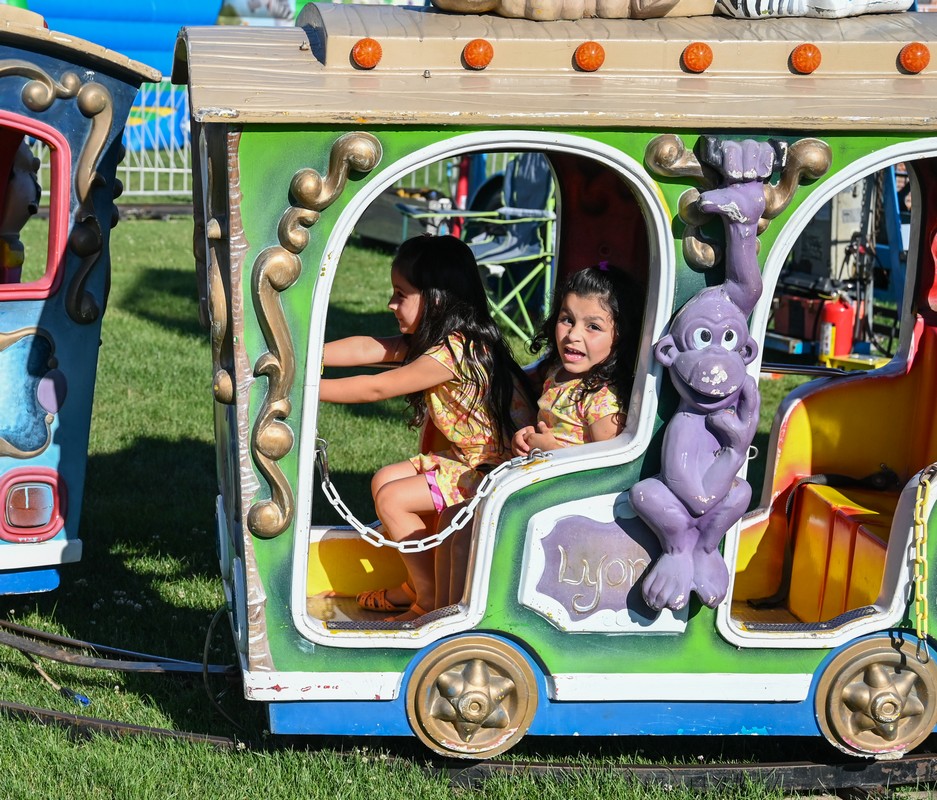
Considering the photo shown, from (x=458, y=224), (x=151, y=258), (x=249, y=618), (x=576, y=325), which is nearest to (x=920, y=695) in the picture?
(x=576, y=325)

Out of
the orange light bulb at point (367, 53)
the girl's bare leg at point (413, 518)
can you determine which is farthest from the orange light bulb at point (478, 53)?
the girl's bare leg at point (413, 518)

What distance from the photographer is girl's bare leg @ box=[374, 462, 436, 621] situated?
142 inches

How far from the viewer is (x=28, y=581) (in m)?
4.28

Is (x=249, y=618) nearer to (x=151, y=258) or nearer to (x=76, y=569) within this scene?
(x=76, y=569)

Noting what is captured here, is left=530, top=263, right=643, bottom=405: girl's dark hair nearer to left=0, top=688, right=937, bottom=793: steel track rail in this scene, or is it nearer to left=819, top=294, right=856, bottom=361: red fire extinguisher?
left=0, top=688, right=937, bottom=793: steel track rail

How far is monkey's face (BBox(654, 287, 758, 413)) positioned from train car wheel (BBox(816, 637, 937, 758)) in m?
0.81

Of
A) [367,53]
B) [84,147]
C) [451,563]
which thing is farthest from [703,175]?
[84,147]

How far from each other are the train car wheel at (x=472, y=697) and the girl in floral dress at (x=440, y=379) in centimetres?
44

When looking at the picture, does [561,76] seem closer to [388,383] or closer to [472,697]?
[388,383]

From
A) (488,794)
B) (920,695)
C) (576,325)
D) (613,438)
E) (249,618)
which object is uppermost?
(576,325)

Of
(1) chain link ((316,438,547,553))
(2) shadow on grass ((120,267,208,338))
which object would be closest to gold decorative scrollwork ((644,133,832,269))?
(1) chain link ((316,438,547,553))

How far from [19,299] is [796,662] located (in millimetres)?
2607

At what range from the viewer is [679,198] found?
9.84 feet

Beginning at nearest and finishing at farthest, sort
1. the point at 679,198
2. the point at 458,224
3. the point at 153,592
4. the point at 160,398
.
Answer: the point at 679,198 < the point at 153,592 < the point at 160,398 < the point at 458,224
